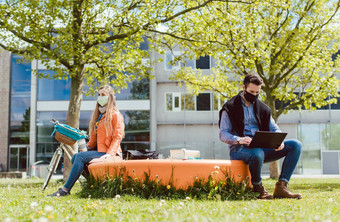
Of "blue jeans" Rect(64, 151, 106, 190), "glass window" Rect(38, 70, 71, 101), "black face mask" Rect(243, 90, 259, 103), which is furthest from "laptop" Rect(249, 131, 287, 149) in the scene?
"glass window" Rect(38, 70, 71, 101)

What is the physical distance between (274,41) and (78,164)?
1158 cm

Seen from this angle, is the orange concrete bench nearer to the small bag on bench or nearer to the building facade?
the small bag on bench

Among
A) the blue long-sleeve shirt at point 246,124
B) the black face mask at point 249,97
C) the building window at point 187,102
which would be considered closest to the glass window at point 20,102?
the building window at point 187,102

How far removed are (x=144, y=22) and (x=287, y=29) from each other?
6.58 meters

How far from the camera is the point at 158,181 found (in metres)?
5.83

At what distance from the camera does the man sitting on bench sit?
5.84m

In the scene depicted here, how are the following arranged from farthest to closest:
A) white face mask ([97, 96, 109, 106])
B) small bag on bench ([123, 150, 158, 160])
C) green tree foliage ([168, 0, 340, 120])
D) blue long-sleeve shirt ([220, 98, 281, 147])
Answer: green tree foliage ([168, 0, 340, 120]) → small bag on bench ([123, 150, 158, 160]) → white face mask ([97, 96, 109, 106]) → blue long-sleeve shirt ([220, 98, 281, 147])

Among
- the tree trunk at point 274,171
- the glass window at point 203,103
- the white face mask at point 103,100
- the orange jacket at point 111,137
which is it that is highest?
the glass window at point 203,103

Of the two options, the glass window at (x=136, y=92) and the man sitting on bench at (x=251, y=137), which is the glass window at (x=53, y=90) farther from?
the man sitting on bench at (x=251, y=137)

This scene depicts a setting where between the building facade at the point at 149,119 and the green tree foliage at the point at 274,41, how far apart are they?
10.5m

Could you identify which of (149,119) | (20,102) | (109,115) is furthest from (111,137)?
(20,102)

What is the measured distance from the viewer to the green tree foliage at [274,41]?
13.9m

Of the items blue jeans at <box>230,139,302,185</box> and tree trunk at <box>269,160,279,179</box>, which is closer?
blue jeans at <box>230,139,302,185</box>

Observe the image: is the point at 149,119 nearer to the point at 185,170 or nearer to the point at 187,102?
the point at 187,102
